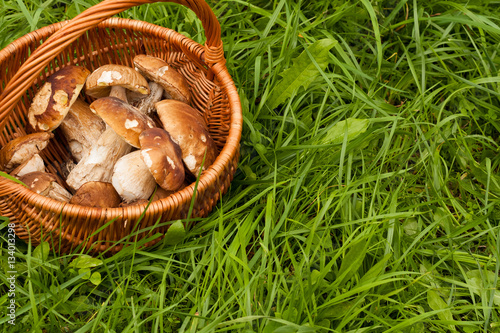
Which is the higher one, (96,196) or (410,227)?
(96,196)

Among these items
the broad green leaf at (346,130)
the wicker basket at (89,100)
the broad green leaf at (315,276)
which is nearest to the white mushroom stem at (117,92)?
the wicker basket at (89,100)

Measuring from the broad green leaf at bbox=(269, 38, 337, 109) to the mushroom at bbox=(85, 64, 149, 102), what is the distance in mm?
734

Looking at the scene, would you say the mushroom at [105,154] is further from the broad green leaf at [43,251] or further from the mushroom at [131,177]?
the broad green leaf at [43,251]

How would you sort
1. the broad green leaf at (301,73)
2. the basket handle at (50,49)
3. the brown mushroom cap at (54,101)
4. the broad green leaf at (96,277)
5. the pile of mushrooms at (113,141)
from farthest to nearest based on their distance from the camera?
the broad green leaf at (301,73), the brown mushroom cap at (54,101), the pile of mushrooms at (113,141), the broad green leaf at (96,277), the basket handle at (50,49)

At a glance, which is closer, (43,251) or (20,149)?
(43,251)

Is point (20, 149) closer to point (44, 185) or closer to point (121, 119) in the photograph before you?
A: point (44, 185)

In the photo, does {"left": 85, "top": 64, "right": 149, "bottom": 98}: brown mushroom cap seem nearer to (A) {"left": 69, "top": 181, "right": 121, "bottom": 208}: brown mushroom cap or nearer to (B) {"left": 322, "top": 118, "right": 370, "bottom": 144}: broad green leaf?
(A) {"left": 69, "top": 181, "right": 121, "bottom": 208}: brown mushroom cap

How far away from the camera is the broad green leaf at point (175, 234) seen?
5.52 feet

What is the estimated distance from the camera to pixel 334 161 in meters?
2.09

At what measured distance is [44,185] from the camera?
1775 millimetres

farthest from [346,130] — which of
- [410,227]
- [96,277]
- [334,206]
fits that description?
[96,277]

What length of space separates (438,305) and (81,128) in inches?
75.2

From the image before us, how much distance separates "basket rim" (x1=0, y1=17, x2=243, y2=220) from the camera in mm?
1572

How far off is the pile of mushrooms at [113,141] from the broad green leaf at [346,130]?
0.61 m
